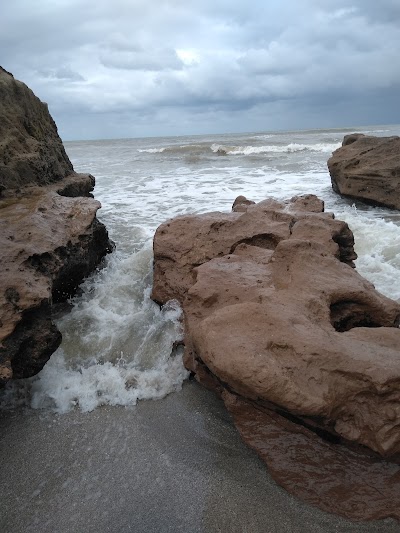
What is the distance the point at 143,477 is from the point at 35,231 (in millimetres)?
2330

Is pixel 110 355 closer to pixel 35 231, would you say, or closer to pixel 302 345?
pixel 35 231

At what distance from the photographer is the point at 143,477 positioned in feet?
7.00

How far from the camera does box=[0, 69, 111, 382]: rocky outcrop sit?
261 centimetres

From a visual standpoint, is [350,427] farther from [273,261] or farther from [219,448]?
[273,261]

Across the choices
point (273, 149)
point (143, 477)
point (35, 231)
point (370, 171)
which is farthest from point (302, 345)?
point (273, 149)

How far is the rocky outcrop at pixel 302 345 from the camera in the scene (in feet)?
6.29

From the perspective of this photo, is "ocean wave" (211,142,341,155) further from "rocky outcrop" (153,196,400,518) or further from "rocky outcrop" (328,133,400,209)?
"rocky outcrop" (153,196,400,518)

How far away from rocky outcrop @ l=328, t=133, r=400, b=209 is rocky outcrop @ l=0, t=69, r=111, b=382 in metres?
4.73

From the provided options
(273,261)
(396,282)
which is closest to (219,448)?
(273,261)

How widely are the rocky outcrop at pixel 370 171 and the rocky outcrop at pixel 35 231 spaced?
473 centimetres

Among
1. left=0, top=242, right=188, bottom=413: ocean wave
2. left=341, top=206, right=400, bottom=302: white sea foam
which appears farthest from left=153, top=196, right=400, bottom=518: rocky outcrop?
left=341, top=206, right=400, bottom=302: white sea foam

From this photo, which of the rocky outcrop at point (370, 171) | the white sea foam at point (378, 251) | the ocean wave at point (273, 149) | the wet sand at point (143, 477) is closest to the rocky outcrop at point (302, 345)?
the wet sand at point (143, 477)

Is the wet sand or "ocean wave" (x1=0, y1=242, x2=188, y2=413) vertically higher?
"ocean wave" (x1=0, y1=242, x2=188, y2=413)

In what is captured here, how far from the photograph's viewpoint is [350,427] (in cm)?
193
